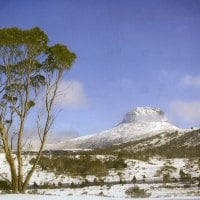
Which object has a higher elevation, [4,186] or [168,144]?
[168,144]

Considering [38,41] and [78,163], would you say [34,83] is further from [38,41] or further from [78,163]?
[78,163]

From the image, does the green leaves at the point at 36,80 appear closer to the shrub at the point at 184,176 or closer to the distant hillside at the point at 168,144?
the shrub at the point at 184,176

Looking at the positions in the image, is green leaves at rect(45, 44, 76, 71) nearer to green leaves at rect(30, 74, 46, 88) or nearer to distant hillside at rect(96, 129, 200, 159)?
green leaves at rect(30, 74, 46, 88)

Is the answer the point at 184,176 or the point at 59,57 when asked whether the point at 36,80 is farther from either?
the point at 184,176

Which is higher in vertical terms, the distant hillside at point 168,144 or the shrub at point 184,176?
the distant hillside at point 168,144

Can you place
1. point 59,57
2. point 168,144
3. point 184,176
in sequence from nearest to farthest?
point 59,57 < point 184,176 < point 168,144

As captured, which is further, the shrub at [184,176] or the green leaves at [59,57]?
the shrub at [184,176]

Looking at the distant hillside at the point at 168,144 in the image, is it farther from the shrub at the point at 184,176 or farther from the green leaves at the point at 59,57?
the green leaves at the point at 59,57

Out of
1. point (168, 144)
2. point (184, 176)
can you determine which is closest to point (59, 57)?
point (184, 176)

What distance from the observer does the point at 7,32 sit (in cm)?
2283

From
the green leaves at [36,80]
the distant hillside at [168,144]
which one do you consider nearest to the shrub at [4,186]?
the green leaves at [36,80]

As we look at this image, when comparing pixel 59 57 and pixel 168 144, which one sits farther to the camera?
pixel 168 144

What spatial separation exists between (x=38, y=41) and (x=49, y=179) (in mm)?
16398

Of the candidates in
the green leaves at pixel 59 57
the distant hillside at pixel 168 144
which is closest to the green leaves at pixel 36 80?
the green leaves at pixel 59 57
